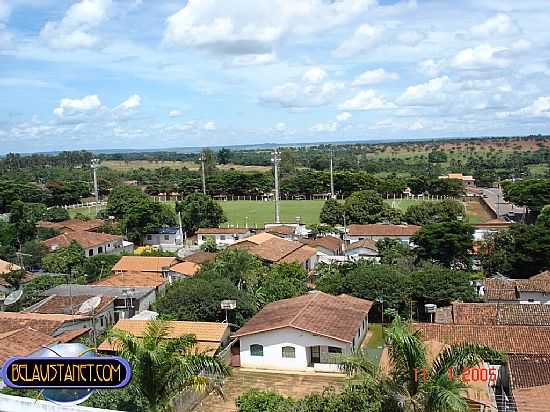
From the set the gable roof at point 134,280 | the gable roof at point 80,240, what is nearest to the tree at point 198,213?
the gable roof at point 80,240

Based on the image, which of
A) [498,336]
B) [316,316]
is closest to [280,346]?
[316,316]

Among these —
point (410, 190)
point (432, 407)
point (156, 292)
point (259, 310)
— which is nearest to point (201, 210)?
point (156, 292)

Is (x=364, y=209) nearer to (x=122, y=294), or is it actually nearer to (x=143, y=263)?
(x=143, y=263)

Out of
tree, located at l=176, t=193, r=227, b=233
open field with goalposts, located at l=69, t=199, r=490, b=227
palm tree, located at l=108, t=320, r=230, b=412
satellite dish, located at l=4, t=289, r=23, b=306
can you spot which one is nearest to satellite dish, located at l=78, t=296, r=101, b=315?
satellite dish, located at l=4, t=289, r=23, b=306

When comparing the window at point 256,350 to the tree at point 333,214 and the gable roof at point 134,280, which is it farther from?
the tree at point 333,214

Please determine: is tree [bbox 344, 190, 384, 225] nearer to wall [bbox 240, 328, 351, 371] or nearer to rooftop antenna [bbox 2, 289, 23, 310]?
rooftop antenna [bbox 2, 289, 23, 310]

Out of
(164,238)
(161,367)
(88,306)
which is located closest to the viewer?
(161,367)
